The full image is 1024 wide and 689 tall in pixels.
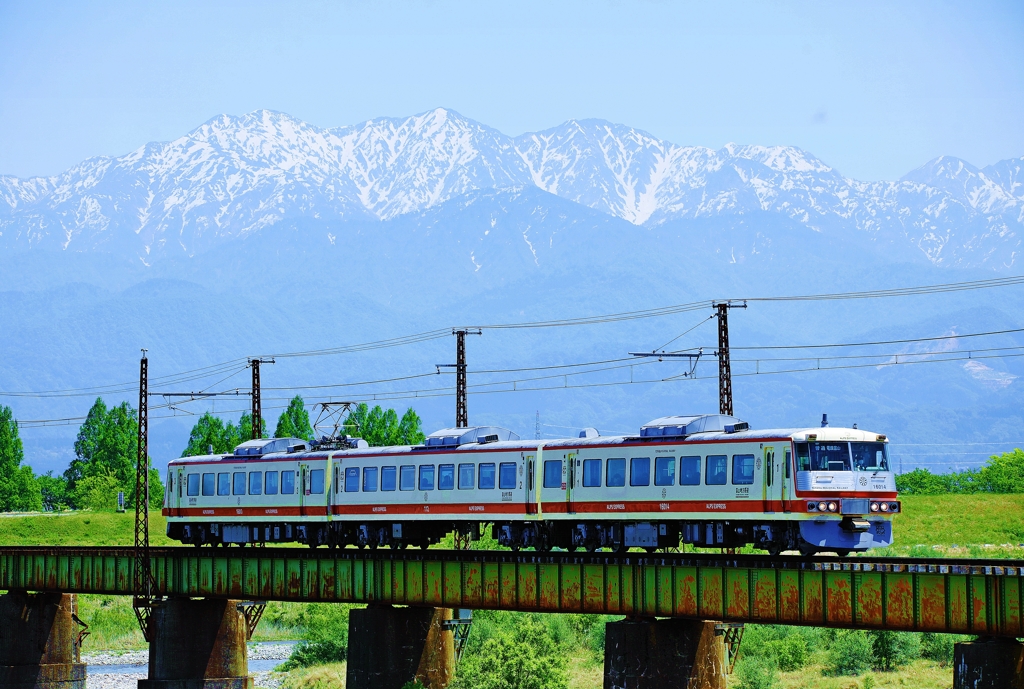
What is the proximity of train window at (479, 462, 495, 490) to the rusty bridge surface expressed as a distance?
7.62ft

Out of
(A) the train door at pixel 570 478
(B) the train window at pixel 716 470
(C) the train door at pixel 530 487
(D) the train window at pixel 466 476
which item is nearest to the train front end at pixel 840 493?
(B) the train window at pixel 716 470

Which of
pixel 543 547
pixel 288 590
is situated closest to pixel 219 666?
pixel 288 590

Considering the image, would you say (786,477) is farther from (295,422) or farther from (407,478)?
(295,422)

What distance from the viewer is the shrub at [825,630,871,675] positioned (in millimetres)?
66688

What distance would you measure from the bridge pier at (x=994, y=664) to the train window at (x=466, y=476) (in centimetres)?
1848

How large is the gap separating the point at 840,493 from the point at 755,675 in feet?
76.3

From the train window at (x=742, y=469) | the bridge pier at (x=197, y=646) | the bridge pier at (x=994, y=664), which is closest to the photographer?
the bridge pier at (x=994, y=664)

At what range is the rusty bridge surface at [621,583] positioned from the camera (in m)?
38.9

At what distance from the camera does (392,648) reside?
56500mm

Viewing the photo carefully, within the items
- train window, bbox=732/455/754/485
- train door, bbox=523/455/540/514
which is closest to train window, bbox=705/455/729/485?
train window, bbox=732/455/754/485

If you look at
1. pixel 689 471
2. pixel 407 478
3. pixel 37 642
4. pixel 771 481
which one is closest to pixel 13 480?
pixel 37 642

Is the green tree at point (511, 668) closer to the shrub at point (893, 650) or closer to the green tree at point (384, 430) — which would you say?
the shrub at point (893, 650)

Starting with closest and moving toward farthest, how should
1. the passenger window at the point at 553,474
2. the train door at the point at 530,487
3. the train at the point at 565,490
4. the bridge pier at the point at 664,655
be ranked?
1. the train at the point at 565,490
2. the bridge pier at the point at 664,655
3. the passenger window at the point at 553,474
4. the train door at the point at 530,487

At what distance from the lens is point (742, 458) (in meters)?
44.9
